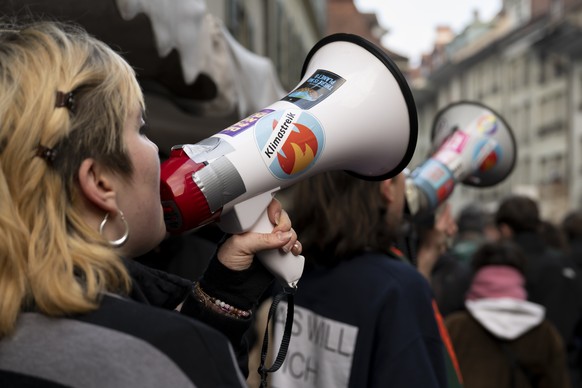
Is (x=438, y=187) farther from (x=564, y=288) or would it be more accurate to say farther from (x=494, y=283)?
(x=564, y=288)

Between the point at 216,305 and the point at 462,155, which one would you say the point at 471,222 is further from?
the point at 216,305

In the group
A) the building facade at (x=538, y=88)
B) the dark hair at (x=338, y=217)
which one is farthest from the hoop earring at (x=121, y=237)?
the building facade at (x=538, y=88)

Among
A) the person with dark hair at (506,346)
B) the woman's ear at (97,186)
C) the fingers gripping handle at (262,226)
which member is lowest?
the person with dark hair at (506,346)

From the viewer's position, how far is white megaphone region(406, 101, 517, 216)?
9.77 feet

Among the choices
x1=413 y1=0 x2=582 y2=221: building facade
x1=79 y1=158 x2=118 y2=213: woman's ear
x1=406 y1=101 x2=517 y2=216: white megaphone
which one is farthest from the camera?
x1=413 y1=0 x2=582 y2=221: building facade

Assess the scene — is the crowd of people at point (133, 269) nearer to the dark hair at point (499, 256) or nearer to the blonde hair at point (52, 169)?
the blonde hair at point (52, 169)

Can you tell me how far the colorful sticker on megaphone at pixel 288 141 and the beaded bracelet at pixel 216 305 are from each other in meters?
0.28

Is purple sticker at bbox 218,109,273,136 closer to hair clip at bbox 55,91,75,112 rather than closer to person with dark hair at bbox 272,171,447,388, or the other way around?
hair clip at bbox 55,91,75,112

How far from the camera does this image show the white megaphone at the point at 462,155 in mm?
2977

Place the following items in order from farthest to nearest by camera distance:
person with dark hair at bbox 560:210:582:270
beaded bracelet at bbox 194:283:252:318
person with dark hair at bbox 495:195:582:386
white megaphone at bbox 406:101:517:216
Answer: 1. person with dark hair at bbox 560:210:582:270
2. person with dark hair at bbox 495:195:582:386
3. white megaphone at bbox 406:101:517:216
4. beaded bracelet at bbox 194:283:252:318

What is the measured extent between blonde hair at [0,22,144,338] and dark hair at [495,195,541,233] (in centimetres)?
447

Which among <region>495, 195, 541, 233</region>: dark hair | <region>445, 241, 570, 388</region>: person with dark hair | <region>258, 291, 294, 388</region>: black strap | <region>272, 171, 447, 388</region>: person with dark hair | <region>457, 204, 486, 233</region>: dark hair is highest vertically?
<region>258, 291, 294, 388</region>: black strap

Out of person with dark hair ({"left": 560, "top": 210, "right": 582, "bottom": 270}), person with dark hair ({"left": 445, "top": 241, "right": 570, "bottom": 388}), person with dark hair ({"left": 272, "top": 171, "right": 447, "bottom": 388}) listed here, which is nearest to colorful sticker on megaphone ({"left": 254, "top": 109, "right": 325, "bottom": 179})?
person with dark hair ({"left": 272, "top": 171, "right": 447, "bottom": 388})

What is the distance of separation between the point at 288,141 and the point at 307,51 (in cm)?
1578
